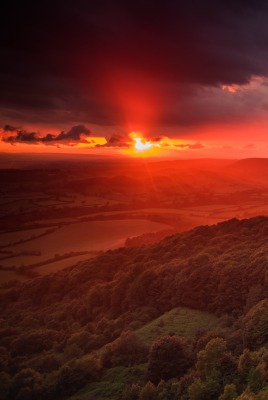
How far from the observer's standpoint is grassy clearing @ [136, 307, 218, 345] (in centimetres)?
2722

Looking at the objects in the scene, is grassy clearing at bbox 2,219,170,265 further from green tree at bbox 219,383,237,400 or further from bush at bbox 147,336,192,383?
green tree at bbox 219,383,237,400

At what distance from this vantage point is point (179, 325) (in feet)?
92.3

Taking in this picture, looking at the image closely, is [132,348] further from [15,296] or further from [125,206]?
[125,206]

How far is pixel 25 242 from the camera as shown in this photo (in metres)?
77.6

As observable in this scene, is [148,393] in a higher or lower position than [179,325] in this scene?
higher

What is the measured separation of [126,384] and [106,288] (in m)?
17.3

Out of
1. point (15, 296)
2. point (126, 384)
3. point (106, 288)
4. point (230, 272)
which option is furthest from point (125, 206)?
point (126, 384)

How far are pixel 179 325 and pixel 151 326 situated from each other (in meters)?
2.31

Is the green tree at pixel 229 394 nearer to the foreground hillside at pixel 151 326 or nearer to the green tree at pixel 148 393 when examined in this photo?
the foreground hillside at pixel 151 326

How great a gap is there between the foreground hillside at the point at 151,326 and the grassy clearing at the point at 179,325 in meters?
0.08

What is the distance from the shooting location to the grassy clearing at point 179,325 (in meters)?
27.2

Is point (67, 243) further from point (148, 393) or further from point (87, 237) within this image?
point (148, 393)

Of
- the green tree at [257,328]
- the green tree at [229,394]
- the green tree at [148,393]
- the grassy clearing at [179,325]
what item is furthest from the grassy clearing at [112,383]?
the green tree at [229,394]

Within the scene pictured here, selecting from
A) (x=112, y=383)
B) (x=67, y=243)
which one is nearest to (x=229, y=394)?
(x=112, y=383)
